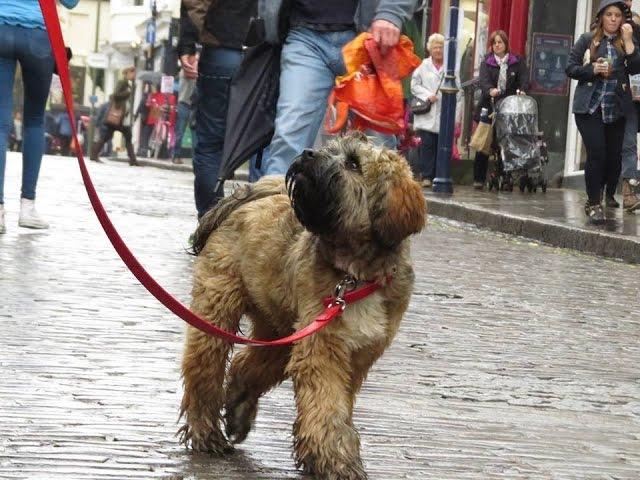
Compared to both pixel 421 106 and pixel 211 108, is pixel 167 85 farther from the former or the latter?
pixel 211 108

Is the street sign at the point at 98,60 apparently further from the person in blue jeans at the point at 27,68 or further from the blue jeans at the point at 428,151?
the person in blue jeans at the point at 27,68

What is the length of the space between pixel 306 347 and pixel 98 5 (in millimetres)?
72495

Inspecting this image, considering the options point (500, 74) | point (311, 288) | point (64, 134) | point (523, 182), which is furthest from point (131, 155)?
point (311, 288)

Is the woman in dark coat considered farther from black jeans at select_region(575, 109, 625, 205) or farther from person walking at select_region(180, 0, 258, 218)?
person walking at select_region(180, 0, 258, 218)

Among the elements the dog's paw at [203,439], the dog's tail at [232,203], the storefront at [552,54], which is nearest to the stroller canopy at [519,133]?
the storefront at [552,54]

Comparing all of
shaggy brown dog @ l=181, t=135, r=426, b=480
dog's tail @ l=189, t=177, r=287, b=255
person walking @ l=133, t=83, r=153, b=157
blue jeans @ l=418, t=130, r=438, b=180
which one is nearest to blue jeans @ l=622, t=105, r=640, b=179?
blue jeans @ l=418, t=130, r=438, b=180

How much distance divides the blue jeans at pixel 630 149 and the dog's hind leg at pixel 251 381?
35.8ft

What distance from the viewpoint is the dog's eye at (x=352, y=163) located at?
14.0 feet

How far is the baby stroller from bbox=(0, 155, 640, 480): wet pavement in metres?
9.04

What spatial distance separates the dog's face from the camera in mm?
4180

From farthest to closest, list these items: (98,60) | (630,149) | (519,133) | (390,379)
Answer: (98,60) → (519,133) → (630,149) → (390,379)

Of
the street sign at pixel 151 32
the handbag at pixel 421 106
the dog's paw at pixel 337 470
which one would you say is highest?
the street sign at pixel 151 32

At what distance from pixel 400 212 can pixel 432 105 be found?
17137 mm

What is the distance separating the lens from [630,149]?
15.6 metres
